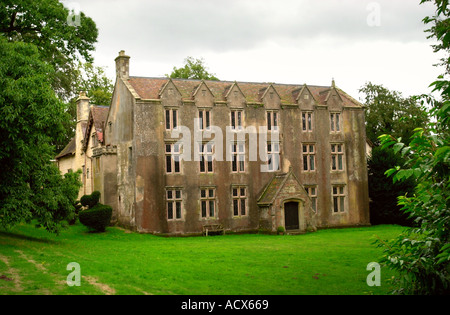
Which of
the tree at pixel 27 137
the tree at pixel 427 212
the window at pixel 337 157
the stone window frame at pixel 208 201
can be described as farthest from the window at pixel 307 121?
the tree at pixel 427 212

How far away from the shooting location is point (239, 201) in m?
36.6

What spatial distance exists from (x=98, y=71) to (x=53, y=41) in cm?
3357

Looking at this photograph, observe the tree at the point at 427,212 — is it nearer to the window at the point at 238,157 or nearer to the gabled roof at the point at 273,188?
the gabled roof at the point at 273,188

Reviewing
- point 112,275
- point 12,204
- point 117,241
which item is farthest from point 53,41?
point 112,275

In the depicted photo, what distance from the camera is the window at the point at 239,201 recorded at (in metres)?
36.4

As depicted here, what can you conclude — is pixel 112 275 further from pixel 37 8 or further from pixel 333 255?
pixel 37 8

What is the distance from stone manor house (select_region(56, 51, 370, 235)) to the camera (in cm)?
3425

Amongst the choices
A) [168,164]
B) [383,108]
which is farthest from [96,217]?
[383,108]

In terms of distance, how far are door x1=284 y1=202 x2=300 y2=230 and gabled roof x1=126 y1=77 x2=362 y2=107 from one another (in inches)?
352

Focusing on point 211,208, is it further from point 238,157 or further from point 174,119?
point 174,119

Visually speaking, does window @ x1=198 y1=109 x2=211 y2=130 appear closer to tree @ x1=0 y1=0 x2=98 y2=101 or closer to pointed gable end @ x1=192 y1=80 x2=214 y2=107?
pointed gable end @ x1=192 y1=80 x2=214 y2=107

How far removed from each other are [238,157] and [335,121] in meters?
10.1

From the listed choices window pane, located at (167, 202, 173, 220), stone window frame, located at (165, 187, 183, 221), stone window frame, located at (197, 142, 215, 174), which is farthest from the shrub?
stone window frame, located at (197, 142, 215, 174)

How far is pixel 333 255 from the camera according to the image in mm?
20750
